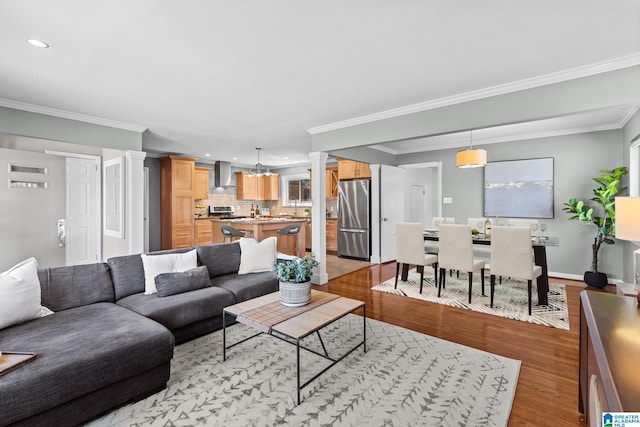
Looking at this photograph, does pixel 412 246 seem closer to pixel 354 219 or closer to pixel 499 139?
pixel 354 219

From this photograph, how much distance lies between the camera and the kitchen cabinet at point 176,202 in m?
6.95

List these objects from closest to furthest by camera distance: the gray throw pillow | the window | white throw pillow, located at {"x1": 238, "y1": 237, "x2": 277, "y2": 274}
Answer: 1. the gray throw pillow
2. white throw pillow, located at {"x1": 238, "y1": 237, "x2": 277, "y2": 274}
3. the window

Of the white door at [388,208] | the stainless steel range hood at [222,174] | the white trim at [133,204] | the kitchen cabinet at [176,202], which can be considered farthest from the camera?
the stainless steel range hood at [222,174]

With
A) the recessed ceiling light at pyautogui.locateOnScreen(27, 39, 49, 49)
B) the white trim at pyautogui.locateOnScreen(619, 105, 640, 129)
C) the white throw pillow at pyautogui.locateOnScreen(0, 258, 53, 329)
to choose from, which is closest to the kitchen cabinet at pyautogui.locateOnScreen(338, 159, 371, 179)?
the white trim at pyautogui.locateOnScreen(619, 105, 640, 129)

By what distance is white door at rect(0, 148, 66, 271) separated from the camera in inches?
135

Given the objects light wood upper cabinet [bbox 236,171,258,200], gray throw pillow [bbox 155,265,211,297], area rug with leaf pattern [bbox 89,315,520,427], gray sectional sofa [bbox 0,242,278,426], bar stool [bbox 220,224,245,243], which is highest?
light wood upper cabinet [bbox 236,171,258,200]

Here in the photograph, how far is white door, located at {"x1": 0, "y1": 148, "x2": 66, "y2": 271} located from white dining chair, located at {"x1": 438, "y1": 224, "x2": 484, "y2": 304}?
4983 mm

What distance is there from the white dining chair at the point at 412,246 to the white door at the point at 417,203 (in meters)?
3.85

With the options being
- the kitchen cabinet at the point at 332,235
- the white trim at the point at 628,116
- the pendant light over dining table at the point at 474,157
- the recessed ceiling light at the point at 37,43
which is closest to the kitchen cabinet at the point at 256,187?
the kitchen cabinet at the point at 332,235

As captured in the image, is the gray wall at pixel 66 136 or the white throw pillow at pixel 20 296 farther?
the gray wall at pixel 66 136

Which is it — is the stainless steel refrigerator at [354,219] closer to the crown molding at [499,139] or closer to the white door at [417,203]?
the crown molding at [499,139]

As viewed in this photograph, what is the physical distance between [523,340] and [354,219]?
4394 millimetres

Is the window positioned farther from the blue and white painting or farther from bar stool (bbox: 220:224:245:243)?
the blue and white painting

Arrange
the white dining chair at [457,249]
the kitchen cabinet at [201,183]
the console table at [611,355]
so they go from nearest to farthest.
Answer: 1. the console table at [611,355]
2. the white dining chair at [457,249]
3. the kitchen cabinet at [201,183]
